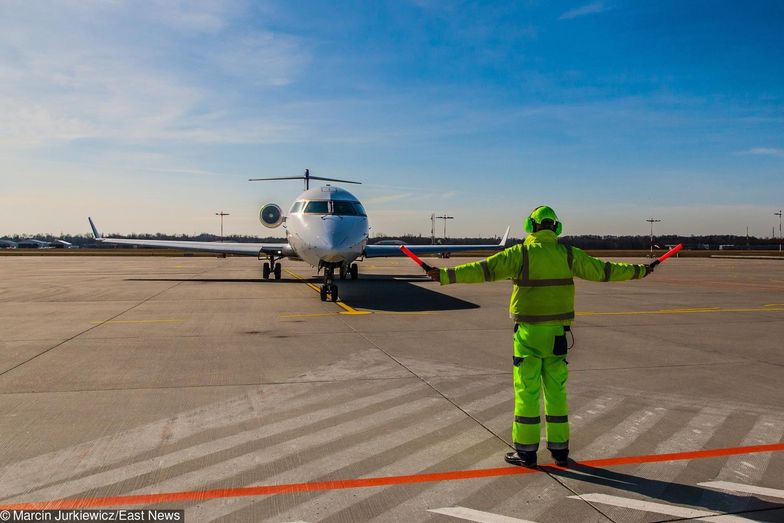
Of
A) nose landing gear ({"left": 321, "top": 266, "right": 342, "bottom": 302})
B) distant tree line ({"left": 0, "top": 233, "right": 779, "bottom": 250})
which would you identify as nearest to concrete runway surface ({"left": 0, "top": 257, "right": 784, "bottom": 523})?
nose landing gear ({"left": 321, "top": 266, "right": 342, "bottom": 302})

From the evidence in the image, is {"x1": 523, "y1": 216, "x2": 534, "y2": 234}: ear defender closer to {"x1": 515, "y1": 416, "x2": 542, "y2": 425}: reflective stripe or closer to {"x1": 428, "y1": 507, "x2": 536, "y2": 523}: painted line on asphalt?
{"x1": 515, "y1": 416, "x2": 542, "y2": 425}: reflective stripe

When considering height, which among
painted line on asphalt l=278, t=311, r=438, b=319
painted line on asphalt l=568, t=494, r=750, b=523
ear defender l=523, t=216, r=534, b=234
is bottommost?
painted line on asphalt l=568, t=494, r=750, b=523

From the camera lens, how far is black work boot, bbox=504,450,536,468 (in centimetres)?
433

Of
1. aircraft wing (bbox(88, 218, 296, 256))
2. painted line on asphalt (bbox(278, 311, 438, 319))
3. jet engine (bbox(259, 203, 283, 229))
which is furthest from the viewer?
jet engine (bbox(259, 203, 283, 229))

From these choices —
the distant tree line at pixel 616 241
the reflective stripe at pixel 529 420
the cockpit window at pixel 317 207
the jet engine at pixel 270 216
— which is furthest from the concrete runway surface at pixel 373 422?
the distant tree line at pixel 616 241

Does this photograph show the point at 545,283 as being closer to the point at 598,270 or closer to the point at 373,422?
the point at 598,270

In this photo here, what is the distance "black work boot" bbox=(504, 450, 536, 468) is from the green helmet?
6.35 feet

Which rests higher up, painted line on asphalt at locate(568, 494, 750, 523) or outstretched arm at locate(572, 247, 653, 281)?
outstretched arm at locate(572, 247, 653, 281)

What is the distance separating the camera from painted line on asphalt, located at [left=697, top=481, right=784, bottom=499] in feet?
12.5

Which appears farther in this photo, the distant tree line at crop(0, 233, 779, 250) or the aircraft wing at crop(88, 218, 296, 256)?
the distant tree line at crop(0, 233, 779, 250)

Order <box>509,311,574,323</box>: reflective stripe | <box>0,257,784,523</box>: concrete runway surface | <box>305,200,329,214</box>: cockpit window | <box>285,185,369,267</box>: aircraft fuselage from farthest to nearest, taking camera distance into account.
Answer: <box>305,200,329,214</box>: cockpit window → <box>285,185,369,267</box>: aircraft fuselage → <box>509,311,574,323</box>: reflective stripe → <box>0,257,784,523</box>: concrete runway surface

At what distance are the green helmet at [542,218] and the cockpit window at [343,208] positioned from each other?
12.2 metres

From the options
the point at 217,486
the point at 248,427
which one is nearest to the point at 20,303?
the point at 248,427

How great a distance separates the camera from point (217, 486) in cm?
392
